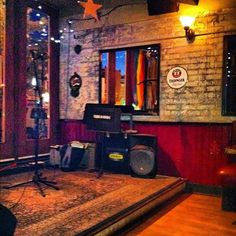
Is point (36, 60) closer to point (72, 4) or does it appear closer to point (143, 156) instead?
Answer: point (72, 4)

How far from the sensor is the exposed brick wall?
17.4 ft

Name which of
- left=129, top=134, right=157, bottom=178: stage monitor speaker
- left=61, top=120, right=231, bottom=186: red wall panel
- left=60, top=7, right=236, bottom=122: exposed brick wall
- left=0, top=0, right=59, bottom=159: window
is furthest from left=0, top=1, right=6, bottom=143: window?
left=61, top=120, right=231, bottom=186: red wall panel

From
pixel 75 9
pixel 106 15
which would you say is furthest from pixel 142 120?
pixel 75 9

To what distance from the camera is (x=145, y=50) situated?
626 centimetres

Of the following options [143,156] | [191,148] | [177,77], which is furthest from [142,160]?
[177,77]

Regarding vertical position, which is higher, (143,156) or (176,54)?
(176,54)

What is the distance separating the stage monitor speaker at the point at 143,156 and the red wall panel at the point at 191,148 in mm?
382

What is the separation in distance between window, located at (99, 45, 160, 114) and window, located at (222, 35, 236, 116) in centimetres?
120

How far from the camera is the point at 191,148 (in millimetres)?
5570

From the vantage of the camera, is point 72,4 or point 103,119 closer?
point 103,119

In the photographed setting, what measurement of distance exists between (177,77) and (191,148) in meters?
1.25

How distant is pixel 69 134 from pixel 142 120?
1752 mm

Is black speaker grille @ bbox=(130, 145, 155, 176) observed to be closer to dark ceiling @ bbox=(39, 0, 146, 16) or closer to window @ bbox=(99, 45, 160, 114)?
window @ bbox=(99, 45, 160, 114)

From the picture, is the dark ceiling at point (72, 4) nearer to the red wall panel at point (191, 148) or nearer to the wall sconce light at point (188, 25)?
the wall sconce light at point (188, 25)
